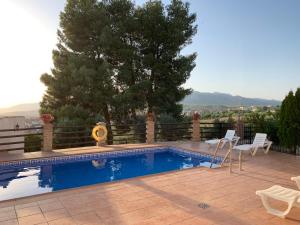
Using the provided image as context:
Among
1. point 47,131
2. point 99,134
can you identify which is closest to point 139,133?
point 99,134

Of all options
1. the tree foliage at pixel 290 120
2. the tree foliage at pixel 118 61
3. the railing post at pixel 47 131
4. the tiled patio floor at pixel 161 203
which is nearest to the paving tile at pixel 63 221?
the tiled patio floor at pixel 161 203

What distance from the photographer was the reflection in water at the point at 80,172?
7309 millimetres

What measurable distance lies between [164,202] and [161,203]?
0.25 feet

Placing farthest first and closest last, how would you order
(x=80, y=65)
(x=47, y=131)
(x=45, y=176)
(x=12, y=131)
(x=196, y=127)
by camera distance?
(x=80, y=65) < (x=196, y=127) < (x=12, y=131) < (x=47, y=131) < (x=45, y=176)

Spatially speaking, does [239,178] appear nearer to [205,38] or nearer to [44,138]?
[44,138]

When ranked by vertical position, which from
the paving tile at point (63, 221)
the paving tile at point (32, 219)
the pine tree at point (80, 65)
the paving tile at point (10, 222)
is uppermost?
the pine tree at point (80, 65)

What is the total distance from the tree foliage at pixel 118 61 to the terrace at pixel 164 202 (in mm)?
11842

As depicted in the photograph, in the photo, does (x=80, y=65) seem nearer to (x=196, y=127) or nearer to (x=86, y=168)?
(x=196, y=127)

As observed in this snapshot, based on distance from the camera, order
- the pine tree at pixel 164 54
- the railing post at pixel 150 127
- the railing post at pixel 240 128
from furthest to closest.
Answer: the pine tree at pixel 164 54, the railing post at pixel 150 127, the railing post at pixel 240 128

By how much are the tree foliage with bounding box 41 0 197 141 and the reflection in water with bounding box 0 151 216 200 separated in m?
7.80

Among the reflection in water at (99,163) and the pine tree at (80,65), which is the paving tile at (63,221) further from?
the pine tree at (80,65)

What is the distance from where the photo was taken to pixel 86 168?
9.34 metres

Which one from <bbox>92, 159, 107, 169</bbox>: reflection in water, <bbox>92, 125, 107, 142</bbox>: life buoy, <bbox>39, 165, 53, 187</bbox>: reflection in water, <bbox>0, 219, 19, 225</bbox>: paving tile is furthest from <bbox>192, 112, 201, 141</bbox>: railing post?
<bbox>0, 219, 19, 225</bbox>: paving tile

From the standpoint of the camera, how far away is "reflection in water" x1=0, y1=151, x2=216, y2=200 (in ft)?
24.0
